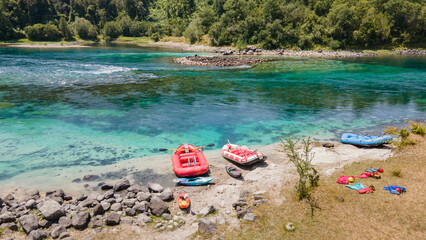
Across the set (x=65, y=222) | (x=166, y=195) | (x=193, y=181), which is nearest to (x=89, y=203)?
(x=65, y=222)

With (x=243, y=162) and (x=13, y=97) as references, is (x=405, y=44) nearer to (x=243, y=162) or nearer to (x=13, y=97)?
(x=243, y=162)

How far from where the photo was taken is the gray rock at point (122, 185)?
1419 centimetres

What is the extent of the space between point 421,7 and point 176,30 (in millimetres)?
103045

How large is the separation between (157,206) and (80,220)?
3128 millimetres

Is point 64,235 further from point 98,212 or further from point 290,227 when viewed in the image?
point 290,227

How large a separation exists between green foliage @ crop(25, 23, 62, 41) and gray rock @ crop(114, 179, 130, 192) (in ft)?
488

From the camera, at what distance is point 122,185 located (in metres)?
14.3

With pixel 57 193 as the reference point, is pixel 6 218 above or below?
above

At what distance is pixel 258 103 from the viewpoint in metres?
32.2

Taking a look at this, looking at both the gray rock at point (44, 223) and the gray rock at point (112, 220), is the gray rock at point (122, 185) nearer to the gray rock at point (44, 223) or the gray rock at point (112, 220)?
the gray rock at point (112, 220)

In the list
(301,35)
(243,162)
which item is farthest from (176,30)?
(243,162)

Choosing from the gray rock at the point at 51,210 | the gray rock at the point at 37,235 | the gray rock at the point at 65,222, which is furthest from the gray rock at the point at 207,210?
the gray rock at the point at 37,235

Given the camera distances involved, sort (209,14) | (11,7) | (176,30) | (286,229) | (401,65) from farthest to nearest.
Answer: (11,7) → (176,30) → (209,14) → (401,65) → (286,229)

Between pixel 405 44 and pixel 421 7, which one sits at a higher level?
pixel 421 7
